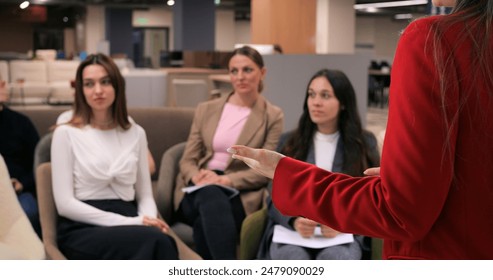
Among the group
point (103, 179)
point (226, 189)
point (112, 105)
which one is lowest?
point (226, 189)

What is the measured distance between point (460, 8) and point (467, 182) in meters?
0.21

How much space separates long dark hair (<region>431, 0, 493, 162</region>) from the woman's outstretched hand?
0.73ft

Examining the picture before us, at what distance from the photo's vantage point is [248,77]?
300 cm

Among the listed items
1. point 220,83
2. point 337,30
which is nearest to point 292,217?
point 220,83

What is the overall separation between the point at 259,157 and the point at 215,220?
6.18 feet

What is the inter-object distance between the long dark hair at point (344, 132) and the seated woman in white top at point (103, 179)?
0.59 m

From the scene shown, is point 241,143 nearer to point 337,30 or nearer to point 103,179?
point 103,179

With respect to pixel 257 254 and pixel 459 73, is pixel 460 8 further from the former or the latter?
pixel 257 254

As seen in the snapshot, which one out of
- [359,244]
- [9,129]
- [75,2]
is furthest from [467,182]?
[75,2]

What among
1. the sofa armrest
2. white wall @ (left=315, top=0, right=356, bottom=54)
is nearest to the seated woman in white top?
the sofa armrest

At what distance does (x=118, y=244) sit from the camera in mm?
2326

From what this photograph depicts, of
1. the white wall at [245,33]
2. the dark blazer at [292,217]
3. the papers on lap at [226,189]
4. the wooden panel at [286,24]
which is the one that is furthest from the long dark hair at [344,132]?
the white wall at [245,33]

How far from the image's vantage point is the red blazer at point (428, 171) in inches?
29.7

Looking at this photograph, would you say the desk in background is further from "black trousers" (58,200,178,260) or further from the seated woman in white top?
"black trousers" (58,200,178,260)
